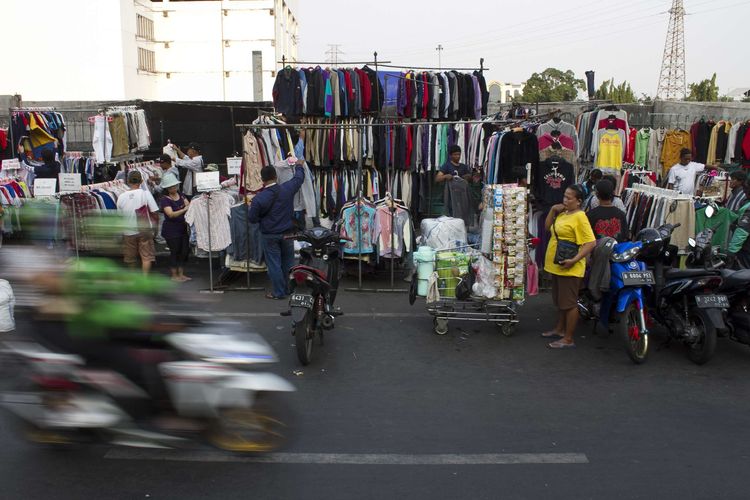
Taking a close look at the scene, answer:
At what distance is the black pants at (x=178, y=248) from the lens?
1067cm

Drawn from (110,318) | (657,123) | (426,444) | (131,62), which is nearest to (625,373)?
(426,444)

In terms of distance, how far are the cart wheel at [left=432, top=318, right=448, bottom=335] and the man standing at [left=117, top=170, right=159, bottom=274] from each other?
460cm

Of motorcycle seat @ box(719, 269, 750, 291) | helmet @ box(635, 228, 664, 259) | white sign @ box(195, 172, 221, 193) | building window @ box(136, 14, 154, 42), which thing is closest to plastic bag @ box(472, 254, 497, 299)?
helmet @ box(635, 228, 664, 259)

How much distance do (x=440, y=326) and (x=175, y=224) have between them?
4.68 m

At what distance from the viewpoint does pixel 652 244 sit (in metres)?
7.51

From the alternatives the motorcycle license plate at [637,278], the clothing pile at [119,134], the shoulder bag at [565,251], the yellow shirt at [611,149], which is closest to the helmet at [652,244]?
the motorcycle license plate at [637,278]

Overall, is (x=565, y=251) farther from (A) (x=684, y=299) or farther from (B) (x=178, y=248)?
(B) (x=178, y=248)

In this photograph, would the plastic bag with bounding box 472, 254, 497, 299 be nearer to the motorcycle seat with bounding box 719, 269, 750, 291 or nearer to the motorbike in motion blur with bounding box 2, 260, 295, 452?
the motorcycle seat with bounding box 719, 269, 750, 291

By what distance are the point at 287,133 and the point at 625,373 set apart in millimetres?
6500

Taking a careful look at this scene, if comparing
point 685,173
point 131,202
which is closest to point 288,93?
point 131,202

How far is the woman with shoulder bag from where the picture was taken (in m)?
10.5

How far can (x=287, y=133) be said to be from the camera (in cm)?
1114

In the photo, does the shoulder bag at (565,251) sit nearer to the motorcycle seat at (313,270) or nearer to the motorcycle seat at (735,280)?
the motorcycle seat at (735,280)

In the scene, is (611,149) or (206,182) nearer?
(206,182)
